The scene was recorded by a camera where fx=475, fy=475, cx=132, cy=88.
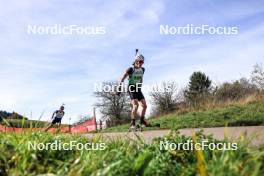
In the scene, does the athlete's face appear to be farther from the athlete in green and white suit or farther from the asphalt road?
the asphalt road

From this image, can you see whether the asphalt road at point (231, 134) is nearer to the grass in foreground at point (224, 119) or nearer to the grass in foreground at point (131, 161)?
the grass in foreground at point (131, 161)

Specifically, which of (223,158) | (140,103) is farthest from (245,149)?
(140,103)

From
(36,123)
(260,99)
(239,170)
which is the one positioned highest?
(260,99)

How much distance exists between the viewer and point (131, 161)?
394cm

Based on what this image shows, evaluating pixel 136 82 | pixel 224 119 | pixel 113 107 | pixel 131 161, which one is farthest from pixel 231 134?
pixel 113 107

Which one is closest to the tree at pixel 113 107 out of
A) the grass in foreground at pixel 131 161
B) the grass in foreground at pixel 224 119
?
the grass in foreground at pixel 224 119

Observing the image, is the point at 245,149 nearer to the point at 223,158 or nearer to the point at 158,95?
the point at 223,158

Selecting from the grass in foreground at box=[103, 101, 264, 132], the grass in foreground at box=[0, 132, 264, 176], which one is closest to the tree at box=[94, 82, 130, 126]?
the grass in foreground at box=[103, 101, 264, 132]

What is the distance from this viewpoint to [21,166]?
12.7 feet

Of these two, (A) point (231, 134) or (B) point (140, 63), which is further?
(B) point (140, 63)

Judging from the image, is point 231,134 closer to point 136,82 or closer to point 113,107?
point 136,82

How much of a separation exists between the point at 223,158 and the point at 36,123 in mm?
3295

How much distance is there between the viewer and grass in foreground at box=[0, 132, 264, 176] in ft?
11.5

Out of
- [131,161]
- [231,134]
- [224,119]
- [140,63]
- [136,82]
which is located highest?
[140,63]
